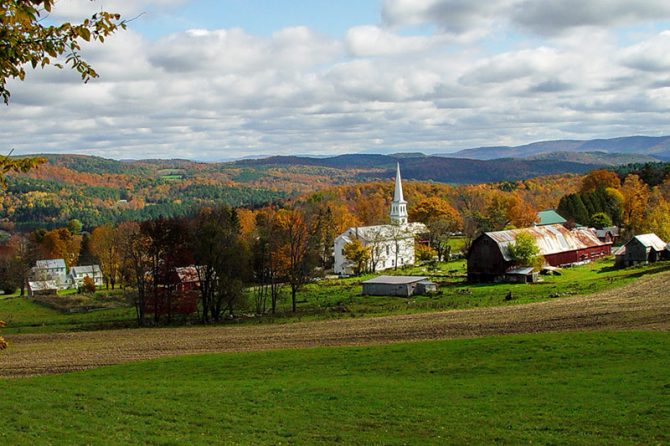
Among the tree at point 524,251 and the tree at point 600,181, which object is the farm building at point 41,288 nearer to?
the tree at point 524,251

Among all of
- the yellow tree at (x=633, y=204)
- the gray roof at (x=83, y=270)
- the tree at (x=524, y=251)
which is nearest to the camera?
the tree at (x=524, y=251)

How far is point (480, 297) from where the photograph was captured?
178ft

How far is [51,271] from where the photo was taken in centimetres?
9944

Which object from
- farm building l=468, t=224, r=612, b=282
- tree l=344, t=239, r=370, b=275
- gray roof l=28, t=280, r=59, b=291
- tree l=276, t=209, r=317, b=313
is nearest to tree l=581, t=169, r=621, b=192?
farm building l=468, t=224, r=612, b=282

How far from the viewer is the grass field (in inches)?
2032

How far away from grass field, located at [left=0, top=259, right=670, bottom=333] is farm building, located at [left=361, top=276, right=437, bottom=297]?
1401 mm

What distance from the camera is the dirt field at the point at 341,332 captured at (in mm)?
35375

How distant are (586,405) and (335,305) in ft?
127

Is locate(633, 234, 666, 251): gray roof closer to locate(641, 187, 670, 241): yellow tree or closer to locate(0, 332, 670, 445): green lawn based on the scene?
locate(641, 187, 670, 241): yellow tree

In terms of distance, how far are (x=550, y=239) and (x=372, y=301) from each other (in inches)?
1101

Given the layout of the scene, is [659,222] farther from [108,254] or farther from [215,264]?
[108,254]

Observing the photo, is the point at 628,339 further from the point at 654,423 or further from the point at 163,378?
the point at 163,378

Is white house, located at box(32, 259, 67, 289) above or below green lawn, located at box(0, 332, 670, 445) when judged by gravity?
above

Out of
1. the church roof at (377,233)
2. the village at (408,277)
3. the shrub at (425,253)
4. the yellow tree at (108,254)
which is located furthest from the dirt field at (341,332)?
the church roof at (377,233)
